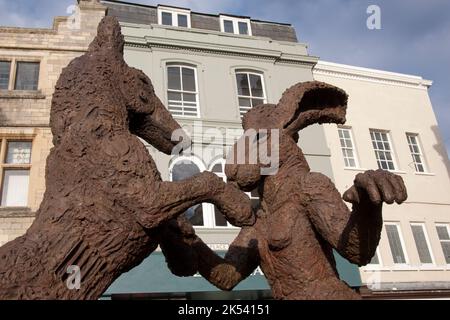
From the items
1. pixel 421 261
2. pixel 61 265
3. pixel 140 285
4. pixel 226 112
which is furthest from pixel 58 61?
pixel 421 261

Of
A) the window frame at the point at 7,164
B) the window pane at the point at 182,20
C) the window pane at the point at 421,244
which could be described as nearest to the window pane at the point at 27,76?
the window frame at the point at 7,164

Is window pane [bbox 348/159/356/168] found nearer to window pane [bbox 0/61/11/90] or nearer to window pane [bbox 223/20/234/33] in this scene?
window pane [bbox 223/20/234/33]

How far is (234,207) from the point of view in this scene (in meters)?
1.78

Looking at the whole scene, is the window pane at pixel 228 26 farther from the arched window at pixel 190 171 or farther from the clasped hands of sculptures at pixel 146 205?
the clasped hands of sculptures at pixel 146 205

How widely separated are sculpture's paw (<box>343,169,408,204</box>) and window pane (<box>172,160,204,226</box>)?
25.4 feet

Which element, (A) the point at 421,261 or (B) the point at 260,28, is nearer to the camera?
(A) the point at 421,261

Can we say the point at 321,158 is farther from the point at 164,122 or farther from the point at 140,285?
the point at 164,122

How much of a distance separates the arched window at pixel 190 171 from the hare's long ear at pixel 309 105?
Result: 681 centimetres

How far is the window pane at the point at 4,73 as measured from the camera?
32.2 ft

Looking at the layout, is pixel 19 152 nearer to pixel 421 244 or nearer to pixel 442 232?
pixel 421 244

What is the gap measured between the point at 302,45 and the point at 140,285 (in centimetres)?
840

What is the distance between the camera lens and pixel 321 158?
1098 centimetres

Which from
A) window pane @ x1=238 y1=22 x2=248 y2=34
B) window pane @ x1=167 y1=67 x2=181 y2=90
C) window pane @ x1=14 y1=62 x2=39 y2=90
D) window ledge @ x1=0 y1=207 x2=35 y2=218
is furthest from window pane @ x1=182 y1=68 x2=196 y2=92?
window ledge @ x1=0 y1=207 x2=35 y2=218

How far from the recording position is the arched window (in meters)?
9.41
